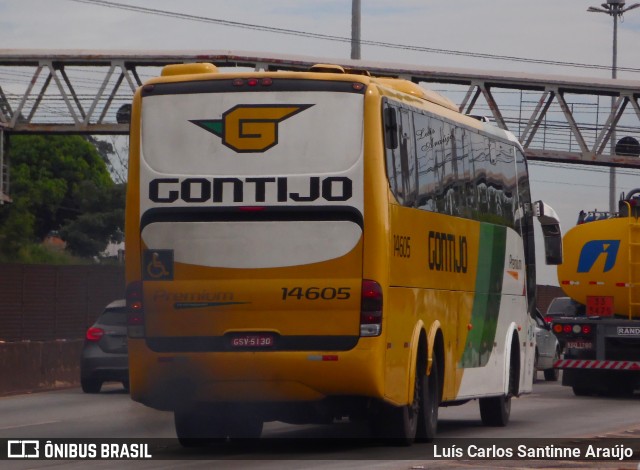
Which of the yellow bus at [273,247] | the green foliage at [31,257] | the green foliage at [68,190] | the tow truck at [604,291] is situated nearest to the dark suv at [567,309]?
the tow truck at [604,291]

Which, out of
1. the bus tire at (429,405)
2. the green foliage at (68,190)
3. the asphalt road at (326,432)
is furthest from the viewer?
the green foliage at (68,190)

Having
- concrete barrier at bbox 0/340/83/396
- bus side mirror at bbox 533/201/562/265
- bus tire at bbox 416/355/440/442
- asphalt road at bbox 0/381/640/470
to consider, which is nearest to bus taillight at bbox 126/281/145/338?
asphalt road at bbox 0/381/640/470

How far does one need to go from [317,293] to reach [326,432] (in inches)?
161

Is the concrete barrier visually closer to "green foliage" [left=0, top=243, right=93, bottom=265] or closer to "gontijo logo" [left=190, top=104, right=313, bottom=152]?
"gontijo logo" [left=190, top=104, right=313, bottom=152]

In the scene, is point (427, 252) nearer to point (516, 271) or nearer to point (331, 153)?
point (331, 153)

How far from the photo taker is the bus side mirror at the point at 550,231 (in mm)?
21156

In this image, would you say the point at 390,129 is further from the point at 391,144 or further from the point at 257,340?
the point at 257,340

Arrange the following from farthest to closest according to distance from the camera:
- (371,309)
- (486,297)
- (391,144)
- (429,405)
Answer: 1. (486,297)
2. (429,405)
3. (391,144)
4. (371,309)

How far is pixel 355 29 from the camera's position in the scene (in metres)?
37.7

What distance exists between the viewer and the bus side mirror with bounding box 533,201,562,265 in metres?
21.2

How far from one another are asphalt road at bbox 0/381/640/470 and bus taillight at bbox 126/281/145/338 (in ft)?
4.09

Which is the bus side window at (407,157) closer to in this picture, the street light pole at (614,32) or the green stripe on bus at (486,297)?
the green stripe on bus at (486,297)

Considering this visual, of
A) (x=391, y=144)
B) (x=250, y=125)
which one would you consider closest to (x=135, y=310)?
(x=250, y=125)

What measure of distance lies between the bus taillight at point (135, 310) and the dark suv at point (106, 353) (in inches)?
441
